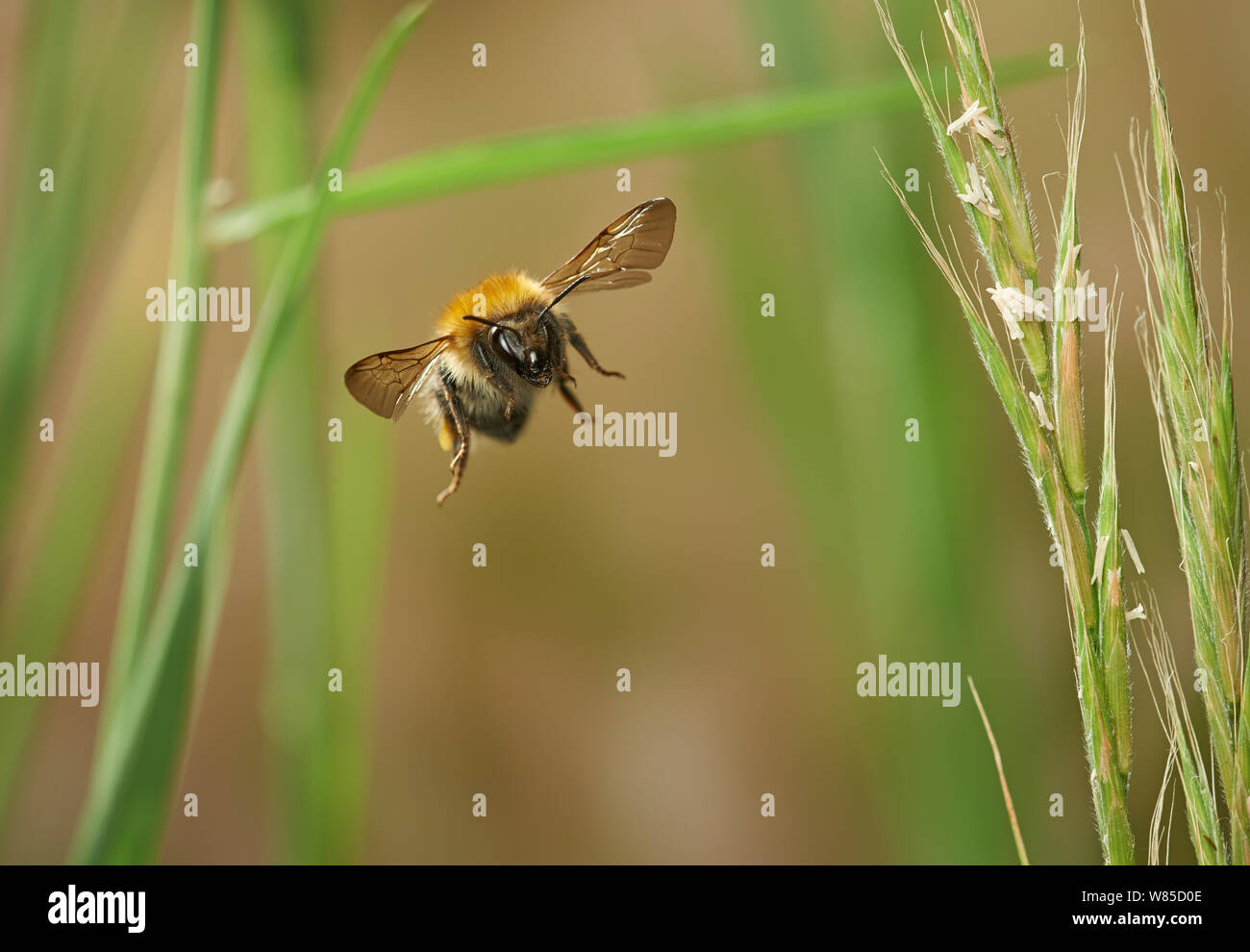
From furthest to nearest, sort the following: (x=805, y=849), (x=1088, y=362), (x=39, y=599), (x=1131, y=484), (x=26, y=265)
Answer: (x=805, y=849) < (x=1088, y=362) < (x=1131, y=484) < (x=39, y=599) < (x=26, y=265)

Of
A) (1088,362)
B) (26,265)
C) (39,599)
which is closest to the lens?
(26,265)

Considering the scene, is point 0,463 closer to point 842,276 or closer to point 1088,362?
point 842,276

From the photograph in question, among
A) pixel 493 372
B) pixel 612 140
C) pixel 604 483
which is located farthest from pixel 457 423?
pixel 604 483

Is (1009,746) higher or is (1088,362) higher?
(1088,362)

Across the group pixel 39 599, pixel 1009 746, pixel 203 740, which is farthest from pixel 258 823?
pixel 1009 746

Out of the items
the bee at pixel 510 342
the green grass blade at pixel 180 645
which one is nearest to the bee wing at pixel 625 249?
the bee at pixel 510 342

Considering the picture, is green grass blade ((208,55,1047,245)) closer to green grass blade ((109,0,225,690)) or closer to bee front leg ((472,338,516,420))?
green grass blade ((109,0,225,690))
